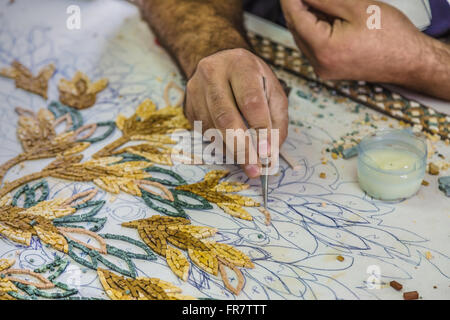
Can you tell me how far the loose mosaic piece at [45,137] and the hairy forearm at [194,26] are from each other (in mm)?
260

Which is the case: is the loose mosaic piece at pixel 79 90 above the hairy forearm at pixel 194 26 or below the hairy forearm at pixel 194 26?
below

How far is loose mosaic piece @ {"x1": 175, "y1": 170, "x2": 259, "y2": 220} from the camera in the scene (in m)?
0.80

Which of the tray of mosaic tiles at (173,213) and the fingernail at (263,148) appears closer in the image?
the tray of mosaic tiles at (173,213)

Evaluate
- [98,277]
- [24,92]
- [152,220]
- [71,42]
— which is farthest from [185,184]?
[71,42]

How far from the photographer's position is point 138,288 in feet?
2.19

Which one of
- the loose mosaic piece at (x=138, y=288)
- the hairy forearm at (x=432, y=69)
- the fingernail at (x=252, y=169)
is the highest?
the hairy forearm at (x=432, y=69)

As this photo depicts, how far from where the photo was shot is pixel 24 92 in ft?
3.58

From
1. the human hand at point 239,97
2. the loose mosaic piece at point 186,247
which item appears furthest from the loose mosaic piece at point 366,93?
the loose mosaic piece at point 186,247

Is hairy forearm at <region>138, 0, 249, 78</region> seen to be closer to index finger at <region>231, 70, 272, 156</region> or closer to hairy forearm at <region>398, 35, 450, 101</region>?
index finger at <region>231, 70, 272, 156</region>

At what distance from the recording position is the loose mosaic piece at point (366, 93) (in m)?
0.97

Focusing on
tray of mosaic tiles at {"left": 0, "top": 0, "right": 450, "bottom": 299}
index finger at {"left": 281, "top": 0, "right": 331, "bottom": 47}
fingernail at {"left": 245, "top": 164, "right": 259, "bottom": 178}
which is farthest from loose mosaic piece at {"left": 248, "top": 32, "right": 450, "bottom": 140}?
fingernail at {"left": 245, "top": 164, "right": 259, "bottom": 178}

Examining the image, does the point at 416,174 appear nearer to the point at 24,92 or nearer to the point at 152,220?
the point at 152,220

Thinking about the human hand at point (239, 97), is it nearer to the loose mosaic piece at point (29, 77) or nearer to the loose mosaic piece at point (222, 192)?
the loose mosaic piece at point (222, 192)
